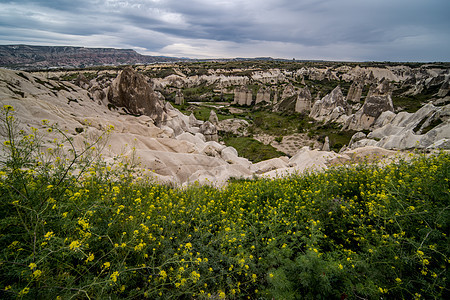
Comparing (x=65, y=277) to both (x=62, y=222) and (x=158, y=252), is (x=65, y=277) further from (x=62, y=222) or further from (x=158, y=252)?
(x=158, y=252)

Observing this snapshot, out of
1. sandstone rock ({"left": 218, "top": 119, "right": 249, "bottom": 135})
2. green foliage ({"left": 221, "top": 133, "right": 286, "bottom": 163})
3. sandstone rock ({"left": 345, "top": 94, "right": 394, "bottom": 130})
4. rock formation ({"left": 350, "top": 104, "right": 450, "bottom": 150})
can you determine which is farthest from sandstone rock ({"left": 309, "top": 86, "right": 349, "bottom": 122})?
green foliage ({"left": 221, "top": 133, "right": 286, "bottom": 163})

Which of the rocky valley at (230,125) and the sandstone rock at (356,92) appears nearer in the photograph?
the rocky valley at (230,125)

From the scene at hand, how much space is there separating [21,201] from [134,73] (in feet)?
104

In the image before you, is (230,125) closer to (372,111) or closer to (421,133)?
(372,111)

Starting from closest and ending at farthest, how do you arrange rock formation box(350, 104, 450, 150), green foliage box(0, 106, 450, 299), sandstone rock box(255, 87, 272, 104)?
green foliage box(0, 106, 450, 299)
rock formation box(350, 104, 450, 150)
sandstone rock box(255, 87, 272, 104)

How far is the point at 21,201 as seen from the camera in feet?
9.80

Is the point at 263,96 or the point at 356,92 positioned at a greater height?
the point at 356,92

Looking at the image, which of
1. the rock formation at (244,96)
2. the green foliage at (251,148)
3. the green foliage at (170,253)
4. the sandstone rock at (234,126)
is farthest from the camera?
the rock formation at (244,96)

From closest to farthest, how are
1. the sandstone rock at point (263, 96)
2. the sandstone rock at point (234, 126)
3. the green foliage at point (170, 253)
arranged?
1. the green foliage at point (170, 253)
2. the sandstone rock at point (234, 126)
3. the sandstone rock at point (263, 96)

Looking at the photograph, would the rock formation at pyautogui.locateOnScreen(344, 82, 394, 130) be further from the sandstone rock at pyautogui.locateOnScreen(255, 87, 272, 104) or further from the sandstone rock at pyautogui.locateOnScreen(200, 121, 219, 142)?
the sandstone rock at pyautogui.locateOnScreen(255, 87, 272, 104)

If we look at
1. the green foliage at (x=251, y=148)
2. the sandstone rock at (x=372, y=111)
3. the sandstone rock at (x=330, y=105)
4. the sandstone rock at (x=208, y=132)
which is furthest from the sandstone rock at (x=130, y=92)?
the sandstone rock at (x=330, y=105)

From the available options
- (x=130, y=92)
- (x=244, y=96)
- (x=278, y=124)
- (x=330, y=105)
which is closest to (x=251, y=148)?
(x=278, y=124)

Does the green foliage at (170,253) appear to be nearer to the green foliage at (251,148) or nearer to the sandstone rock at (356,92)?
the green foliage at (251,148)

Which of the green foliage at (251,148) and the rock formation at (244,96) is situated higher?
the rock formation at (244,96)
